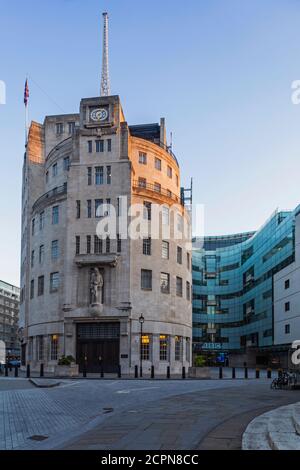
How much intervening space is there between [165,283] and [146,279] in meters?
2.62

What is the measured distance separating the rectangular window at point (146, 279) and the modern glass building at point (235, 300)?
121 ft

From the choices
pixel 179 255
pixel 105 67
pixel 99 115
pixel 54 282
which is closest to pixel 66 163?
pixel 99 115

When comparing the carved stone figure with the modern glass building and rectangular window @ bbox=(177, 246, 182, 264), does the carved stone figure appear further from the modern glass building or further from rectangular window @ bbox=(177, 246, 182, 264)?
the modern glass building

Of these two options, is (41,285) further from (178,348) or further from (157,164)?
(157,164)

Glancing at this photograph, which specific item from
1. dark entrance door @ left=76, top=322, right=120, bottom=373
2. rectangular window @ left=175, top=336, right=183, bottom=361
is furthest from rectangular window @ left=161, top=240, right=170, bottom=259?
dark entrance door @ left=76, top=322, right=120, bottom=373

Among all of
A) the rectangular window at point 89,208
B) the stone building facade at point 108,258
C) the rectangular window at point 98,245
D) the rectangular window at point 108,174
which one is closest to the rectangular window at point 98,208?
the stone building facade at point 108,258

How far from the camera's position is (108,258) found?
53.2 metres

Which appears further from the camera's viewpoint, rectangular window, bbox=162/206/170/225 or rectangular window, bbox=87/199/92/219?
rectangular window, bbox=162/206/170/225

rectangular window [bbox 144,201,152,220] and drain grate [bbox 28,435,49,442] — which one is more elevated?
rectangular window [bbox 144,201,152,220]

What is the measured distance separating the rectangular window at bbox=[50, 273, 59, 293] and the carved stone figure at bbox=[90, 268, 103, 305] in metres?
5.40

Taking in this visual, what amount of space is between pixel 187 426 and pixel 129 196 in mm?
41604

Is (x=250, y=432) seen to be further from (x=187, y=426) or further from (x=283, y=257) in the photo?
(x=283, y=257)

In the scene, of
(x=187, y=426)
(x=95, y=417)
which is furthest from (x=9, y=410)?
(x=187, y=426)

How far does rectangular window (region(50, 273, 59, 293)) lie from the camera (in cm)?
5693
